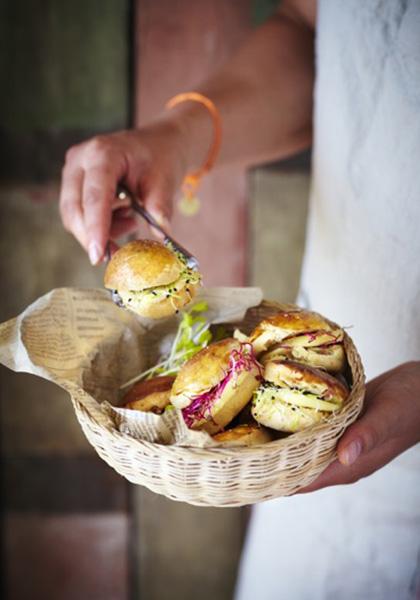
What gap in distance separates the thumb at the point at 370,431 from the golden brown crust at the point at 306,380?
39mm

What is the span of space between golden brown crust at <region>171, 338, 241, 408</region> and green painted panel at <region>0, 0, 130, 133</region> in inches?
35.8

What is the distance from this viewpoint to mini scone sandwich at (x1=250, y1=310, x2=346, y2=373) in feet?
2.40

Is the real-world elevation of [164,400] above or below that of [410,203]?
below

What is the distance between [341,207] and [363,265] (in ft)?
0.33

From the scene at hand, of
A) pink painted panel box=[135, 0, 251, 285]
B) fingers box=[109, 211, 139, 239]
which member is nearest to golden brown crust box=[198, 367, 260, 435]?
fingers box=[109, 211, 139, 239]

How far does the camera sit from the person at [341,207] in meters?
0.87

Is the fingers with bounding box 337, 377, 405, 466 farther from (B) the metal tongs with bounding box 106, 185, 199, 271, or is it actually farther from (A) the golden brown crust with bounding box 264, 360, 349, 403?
(B) the metal tongs with bounding box 106, 185, 199, 271

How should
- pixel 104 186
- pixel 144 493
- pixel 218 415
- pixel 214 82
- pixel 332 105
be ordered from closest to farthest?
pixel 218 415, pixel 104 186, pixel 332 105, pixel 214 82, pixel 144 493

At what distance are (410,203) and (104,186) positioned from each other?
43 centimetres

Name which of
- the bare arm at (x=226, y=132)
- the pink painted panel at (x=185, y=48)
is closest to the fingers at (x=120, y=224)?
A: the bare arm at (x=226, y=132)

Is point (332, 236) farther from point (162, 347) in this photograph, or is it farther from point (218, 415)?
point (218, 415)

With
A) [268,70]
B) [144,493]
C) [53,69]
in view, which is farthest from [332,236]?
[144,493]

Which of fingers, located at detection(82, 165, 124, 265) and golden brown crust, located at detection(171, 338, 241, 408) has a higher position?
fingers, located at detection(82, 165, 124, 265)

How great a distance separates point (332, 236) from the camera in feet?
3.48
